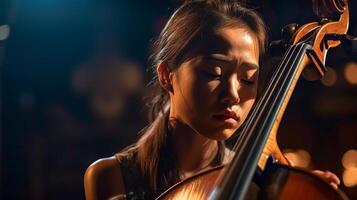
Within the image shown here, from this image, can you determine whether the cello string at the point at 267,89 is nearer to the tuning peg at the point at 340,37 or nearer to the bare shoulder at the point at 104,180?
the tuning peg at the point at 340,37

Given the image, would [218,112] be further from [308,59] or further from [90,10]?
[90,10]

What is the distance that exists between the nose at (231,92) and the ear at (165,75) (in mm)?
119

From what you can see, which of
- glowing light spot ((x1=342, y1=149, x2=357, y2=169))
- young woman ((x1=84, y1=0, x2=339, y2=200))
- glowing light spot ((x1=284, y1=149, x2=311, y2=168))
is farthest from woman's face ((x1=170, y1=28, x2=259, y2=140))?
glowing light spot ((x1=342, y1=149, x2=357, y2=169))

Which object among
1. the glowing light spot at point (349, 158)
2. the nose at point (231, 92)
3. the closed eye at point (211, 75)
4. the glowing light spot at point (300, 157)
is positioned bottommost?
the glowing light spot at point (349, 158)

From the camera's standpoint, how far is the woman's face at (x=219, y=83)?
700 millimetres

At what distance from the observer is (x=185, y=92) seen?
74cm

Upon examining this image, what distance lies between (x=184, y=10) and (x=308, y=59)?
0.87 ft

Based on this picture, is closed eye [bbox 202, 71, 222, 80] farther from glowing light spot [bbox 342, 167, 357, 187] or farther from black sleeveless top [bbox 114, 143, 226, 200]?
glowing light spot [bbox 342, 167, 357, 187]

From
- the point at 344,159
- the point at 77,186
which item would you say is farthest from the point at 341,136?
the point at 77,186

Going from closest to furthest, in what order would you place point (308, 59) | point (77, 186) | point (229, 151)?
point (308, 59) < point (229, 151) < point (77, 186)

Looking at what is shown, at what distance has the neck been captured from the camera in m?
0.75

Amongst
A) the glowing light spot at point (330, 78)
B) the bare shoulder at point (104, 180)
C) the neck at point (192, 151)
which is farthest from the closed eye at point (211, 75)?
the glowing light spot at point (330, 78)

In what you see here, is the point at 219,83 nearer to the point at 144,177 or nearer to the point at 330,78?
the point at 144,177

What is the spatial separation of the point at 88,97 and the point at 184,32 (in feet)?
1.04
